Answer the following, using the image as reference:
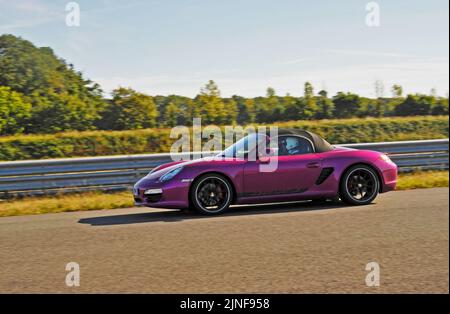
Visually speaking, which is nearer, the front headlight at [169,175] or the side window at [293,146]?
the front headlight at [169,175]

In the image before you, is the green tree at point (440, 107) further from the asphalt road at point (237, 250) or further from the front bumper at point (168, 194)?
the front bumper at point (168, 194)

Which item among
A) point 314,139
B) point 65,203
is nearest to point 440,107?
point 314,139

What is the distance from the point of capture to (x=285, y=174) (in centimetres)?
847

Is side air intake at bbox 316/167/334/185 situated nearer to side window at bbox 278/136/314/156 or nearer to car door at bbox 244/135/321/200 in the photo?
car door at bbox 244/135/321/200

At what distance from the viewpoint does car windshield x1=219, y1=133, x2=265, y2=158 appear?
8.57 metres

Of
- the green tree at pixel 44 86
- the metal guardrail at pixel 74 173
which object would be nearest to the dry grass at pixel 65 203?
the metal guardrail at pixel 74 173

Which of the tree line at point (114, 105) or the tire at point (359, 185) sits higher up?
the tree line at point (114, 105)

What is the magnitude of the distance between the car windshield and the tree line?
26.7m

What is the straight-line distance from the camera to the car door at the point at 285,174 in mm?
8391

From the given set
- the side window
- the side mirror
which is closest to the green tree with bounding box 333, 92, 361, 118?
the side window

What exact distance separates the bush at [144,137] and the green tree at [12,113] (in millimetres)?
12826

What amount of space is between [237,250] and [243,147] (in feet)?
10.2

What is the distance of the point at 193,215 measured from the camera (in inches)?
327

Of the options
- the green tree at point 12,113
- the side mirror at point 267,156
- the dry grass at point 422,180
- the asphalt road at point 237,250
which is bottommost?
the asphalt road at point 237,250
